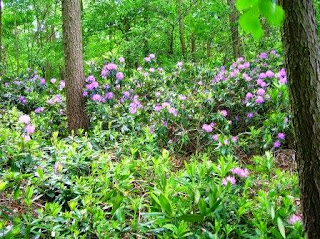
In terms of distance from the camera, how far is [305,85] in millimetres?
2125

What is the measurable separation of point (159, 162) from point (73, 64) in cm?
322

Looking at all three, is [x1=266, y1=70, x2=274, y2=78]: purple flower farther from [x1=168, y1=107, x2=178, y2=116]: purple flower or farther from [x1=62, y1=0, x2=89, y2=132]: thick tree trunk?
[x1=62, y1=0, x2=89, y2=132]: thick tree trunk

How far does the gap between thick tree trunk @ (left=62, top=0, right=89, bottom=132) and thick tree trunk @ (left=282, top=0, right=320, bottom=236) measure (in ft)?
15.7

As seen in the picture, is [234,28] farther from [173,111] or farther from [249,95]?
[173,111]

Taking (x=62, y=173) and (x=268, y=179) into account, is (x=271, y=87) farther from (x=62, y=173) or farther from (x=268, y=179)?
(x=62, y=173)

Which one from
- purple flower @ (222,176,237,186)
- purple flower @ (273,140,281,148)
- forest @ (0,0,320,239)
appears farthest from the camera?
purple flower @ (273,140,281,148)

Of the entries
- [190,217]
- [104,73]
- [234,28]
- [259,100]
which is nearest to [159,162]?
[190,217]

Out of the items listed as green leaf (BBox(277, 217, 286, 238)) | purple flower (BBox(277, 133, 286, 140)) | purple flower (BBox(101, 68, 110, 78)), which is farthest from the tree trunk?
green leaf (BBox(277, 217, 286, 238))

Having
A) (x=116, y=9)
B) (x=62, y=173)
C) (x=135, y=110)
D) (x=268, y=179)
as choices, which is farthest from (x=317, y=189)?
(x=116, y=9)

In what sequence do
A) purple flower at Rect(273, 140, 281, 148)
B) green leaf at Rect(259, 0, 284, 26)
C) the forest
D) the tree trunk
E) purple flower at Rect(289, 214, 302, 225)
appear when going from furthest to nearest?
1. the tree trunk
2. purple flower at Rect(273, 140, 281, 148)
3. purple flower at Rect(289, 214, 302, 225)
4. the forest
5. green leaf at Rect(259, 0, 284, 26)

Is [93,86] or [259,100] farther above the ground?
[93,86]

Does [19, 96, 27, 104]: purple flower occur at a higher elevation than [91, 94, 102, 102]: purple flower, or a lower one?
higher

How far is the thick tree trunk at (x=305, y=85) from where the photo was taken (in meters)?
2.05

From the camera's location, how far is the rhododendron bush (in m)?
3.02
